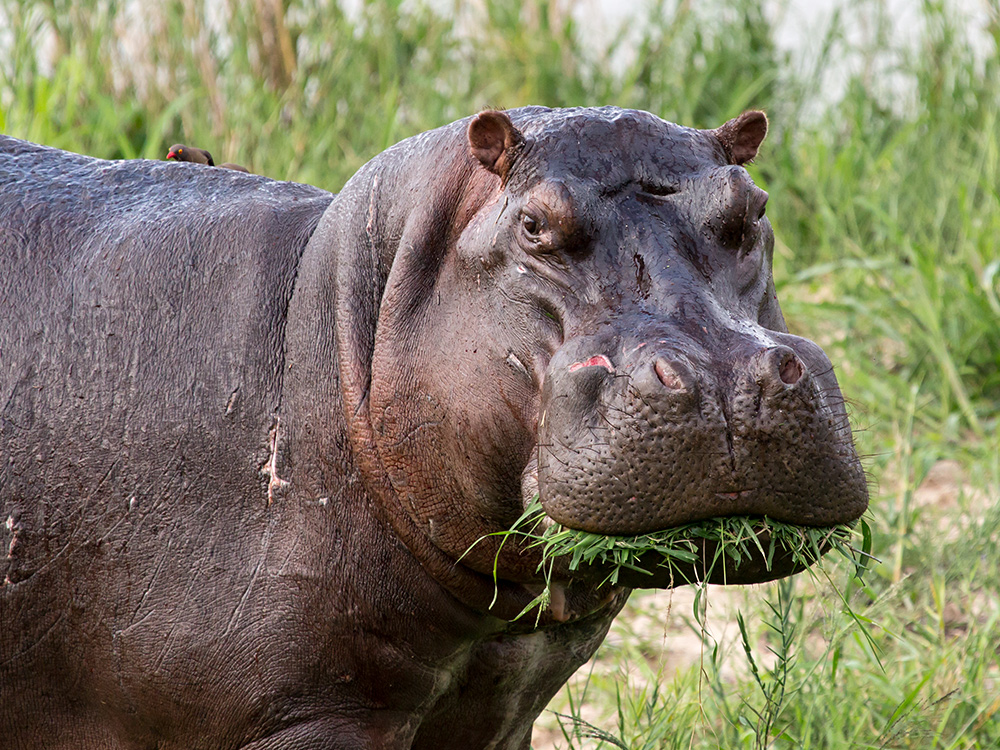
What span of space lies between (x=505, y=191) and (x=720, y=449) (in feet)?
1.58

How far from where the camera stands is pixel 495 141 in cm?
192

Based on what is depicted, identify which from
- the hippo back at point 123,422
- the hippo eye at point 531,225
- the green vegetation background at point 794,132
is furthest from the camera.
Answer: the green vegetation background at point 794,132

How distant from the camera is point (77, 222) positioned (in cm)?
216

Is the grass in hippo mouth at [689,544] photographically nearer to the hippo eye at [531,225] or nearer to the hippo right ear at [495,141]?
the hippo eye at [531,225]

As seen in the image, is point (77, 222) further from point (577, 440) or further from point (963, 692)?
point (963, 692)

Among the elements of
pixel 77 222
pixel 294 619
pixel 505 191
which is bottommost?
pixel 294 619

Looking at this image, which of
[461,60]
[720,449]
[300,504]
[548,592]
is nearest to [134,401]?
[300,504]

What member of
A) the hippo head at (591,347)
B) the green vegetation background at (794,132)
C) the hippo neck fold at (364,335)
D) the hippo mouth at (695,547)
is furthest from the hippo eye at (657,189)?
the green vegetation background at (794,132)

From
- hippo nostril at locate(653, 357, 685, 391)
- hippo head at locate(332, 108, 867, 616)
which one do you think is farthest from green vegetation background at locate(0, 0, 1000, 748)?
hippo nostril at locate(653, 357, 685, 391)

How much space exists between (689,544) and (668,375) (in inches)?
8.9

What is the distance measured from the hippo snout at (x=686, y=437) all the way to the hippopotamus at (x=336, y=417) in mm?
14

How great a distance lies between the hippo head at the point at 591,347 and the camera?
67.4 inches

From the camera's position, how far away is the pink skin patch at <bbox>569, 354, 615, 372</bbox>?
1.74 meters

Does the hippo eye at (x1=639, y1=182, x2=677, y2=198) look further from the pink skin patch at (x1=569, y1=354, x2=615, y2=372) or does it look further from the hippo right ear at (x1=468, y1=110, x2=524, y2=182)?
the pink skin patch at (x1=569, y1=354, x2=615, y2=372)
